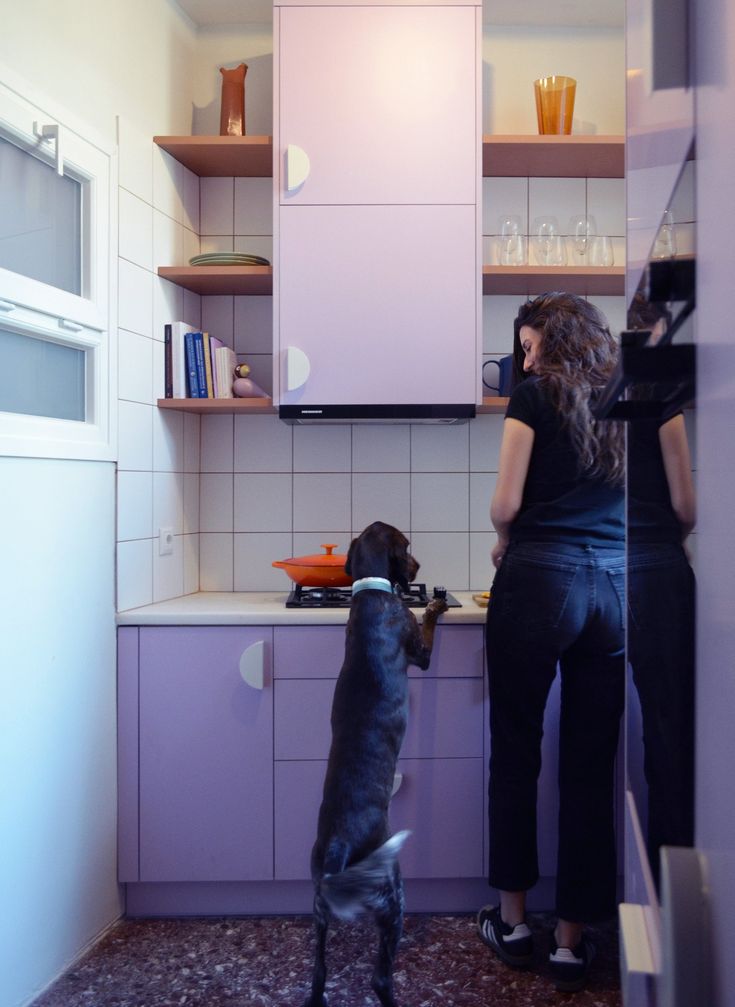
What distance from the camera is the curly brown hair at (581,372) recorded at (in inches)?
80.4

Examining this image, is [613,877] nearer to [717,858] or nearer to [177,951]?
[177,951]

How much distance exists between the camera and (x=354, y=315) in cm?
269

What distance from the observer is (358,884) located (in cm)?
180

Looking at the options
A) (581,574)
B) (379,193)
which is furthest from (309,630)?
(379,193)

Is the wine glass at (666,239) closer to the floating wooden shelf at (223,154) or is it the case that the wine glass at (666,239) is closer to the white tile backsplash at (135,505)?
the white tile backsplash at (135,505)

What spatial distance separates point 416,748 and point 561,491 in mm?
907

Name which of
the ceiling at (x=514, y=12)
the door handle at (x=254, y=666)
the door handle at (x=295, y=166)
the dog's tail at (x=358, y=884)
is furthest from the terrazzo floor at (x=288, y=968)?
the ceiling at (x=514, y=12)

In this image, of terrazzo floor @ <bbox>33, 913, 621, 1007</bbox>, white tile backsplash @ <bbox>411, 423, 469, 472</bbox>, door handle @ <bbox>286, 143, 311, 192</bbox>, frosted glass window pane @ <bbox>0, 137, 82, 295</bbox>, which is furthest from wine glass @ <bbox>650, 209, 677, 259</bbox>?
white tile backsplash @ <bbox>411, 423, 469, 472</bbox>

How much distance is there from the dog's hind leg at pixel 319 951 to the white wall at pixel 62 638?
27.6 inches

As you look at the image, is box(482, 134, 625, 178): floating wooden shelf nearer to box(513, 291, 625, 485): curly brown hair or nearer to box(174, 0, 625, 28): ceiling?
box(174, 0, 625, 28): ceiling

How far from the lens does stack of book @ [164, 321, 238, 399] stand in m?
2.78

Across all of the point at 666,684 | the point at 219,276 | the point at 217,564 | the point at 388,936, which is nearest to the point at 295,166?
the point at 219,276

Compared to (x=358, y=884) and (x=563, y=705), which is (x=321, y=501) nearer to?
(x=563, y=705)

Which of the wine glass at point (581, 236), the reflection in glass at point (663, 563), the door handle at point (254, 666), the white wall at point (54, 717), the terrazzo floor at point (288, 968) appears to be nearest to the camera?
the reflection in glass at point (663, 563)
